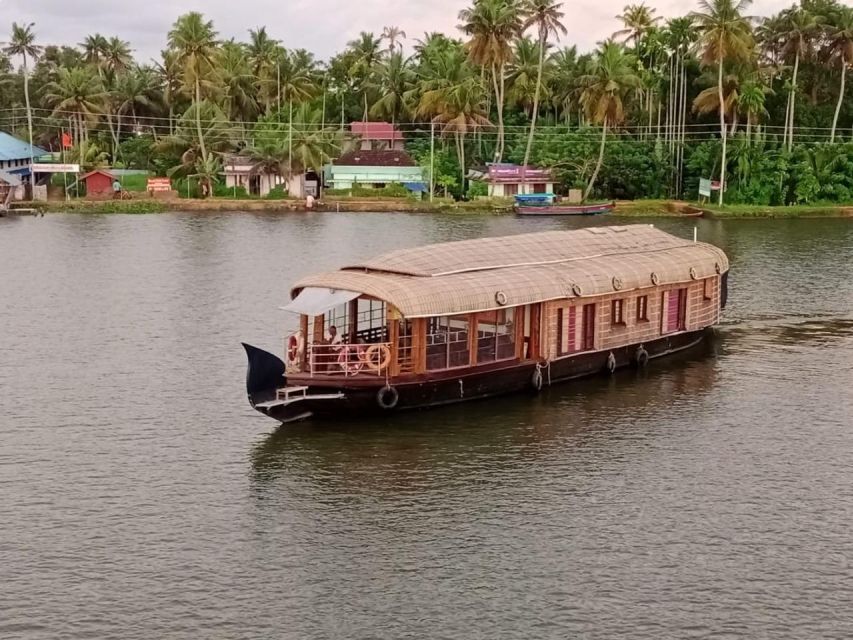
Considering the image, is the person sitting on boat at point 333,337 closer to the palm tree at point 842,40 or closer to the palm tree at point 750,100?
the palm tree at point 750,100

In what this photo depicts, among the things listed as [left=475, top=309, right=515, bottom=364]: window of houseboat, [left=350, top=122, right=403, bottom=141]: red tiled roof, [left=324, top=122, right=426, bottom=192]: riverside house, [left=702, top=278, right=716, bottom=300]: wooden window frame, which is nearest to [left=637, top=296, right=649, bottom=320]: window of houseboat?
[left=702, top=278, right=716, bottom=300]: wooden window frame

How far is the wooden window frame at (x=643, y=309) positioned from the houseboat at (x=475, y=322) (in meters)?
0.04

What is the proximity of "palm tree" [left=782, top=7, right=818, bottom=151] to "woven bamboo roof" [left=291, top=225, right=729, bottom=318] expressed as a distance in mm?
56938

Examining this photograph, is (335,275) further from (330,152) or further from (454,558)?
(330,152)

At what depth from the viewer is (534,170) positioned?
97.8 m

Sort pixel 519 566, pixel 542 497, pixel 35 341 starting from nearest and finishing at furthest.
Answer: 1. pixel 519 566
2. pixel 542 497
3. pixel 35 341

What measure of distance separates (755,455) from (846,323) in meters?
17.8

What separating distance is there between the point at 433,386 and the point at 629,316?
8.41 meters

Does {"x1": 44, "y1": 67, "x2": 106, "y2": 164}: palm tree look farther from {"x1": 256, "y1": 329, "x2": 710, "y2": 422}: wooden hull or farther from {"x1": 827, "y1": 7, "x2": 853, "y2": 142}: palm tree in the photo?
{"x1": 256, "y1": 329, "x2": 710, "y2": 422}: wooden hull

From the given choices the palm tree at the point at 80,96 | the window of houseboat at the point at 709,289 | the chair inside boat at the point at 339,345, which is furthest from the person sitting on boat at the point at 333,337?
the palm tree at the point at 80,96

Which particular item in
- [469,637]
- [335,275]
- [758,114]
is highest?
[758,114]

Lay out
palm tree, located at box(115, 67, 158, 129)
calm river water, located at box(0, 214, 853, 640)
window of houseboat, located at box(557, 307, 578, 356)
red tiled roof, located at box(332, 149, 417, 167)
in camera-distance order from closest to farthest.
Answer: calm river water, located at box(0, 214, 853, 640), window of houseboat, located at box(557, 307, 578, 356), red tiled roof, located at box(332, 149, 417, 167), palm tree, located at box(115, 67, 158, 129)

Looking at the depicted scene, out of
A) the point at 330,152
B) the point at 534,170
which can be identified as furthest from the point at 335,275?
the point at 330,152

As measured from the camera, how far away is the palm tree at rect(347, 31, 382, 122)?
373 ft
